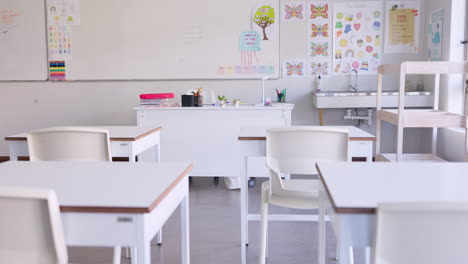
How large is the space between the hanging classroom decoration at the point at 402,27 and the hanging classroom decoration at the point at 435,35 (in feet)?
0.64

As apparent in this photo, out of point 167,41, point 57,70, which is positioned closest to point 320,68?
point 167,41

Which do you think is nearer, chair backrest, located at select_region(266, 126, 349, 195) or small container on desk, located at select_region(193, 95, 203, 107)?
chair backrest, located at select_region(266, 126, 349, 195)

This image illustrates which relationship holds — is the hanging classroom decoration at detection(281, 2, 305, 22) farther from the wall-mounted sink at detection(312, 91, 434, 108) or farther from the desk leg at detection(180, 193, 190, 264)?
the desk leg at detection(180, 193, 190, 264)

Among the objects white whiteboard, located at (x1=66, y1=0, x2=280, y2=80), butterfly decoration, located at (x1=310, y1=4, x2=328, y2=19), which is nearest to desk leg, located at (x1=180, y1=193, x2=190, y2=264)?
white whiteboard, located at (x1=66, y1=0, x2=280, y2=80)

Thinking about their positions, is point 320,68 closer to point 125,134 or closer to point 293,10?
point 293,10

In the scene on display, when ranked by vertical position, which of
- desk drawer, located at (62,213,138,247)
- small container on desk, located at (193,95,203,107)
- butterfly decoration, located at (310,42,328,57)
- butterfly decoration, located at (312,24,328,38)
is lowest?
desk drawer, located at (62,213,138,247)

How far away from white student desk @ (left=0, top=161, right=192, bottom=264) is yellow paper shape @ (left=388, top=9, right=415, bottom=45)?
13.4ft

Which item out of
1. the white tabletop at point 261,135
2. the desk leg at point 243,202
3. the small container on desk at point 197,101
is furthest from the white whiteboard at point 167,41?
the desk leg at point 243,202

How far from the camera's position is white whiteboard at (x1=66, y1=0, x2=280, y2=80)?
5062 millimetres

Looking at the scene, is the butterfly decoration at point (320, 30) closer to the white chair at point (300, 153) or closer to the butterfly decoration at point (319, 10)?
the butterfly decoration at point (319, 10)

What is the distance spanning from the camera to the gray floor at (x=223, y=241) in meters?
2.49

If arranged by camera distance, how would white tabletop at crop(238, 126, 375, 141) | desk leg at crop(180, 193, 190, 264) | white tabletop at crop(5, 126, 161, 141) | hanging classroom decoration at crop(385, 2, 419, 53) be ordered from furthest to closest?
hanging classroom decoration at crop(385, 2, 419, 53), white tabletop at crop(5, 126, 161, 141), white tabletop at crop(238, 126, 375, 141), desk leg at crop(180, 193, 190, 264)

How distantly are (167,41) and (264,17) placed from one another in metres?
1.18

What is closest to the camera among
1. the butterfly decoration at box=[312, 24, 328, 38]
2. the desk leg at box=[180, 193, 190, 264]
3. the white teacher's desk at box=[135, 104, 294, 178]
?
the desk leg at box=[180, 193, 190, 264]
